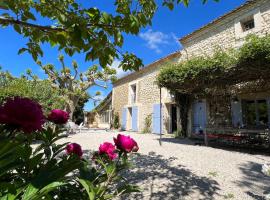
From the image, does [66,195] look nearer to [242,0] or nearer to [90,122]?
[242,0]

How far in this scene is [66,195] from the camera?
1267mm

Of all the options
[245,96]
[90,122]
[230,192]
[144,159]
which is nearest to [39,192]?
[230,192]

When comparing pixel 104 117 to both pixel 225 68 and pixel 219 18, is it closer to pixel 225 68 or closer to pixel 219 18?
pixel 219 18

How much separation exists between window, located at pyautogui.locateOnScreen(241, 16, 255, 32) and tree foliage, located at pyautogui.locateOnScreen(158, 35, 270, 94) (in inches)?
114

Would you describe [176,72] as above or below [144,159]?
above

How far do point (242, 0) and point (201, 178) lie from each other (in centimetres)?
853

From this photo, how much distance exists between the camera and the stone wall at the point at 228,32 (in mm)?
8758

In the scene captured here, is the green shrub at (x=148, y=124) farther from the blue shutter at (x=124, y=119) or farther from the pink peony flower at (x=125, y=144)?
the pink peony flower at (x=125, y=144)

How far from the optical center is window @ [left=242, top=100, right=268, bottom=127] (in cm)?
902

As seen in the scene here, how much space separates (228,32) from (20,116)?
35.5ft

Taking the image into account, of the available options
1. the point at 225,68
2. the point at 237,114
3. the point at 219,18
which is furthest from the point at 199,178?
the point at 219,18

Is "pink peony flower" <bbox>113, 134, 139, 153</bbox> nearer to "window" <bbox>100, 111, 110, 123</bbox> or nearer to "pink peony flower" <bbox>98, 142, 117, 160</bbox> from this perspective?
"pink peony flower" <bbox>98, 142, 117, 160</bbox>

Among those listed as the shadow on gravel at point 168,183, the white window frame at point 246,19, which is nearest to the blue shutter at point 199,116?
the white window frame at point 246,19

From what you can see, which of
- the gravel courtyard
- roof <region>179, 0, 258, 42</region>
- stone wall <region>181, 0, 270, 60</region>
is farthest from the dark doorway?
the gravel courtyard
